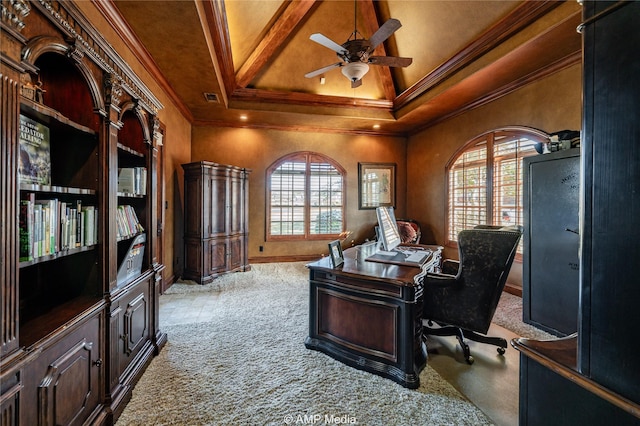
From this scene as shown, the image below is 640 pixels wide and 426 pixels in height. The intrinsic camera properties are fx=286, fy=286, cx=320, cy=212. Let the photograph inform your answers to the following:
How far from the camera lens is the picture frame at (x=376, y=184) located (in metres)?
6.60

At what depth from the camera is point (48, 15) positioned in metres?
1.18

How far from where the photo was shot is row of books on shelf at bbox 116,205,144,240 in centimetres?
198

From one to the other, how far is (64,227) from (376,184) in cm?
586

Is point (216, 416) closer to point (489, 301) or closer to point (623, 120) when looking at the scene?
point (489, 301)

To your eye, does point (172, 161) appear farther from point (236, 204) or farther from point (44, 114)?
point (44, 114)

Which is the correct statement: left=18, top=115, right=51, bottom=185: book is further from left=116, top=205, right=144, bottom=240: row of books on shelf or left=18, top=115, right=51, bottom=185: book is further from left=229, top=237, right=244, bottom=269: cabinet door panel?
left=229, top=237, right=244, bottom=269: cabinet door panel

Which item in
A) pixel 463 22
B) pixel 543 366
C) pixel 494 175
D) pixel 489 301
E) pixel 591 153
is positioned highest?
pixel 463 22

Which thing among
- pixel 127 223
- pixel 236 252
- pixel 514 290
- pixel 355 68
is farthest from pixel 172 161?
pixel 514 290

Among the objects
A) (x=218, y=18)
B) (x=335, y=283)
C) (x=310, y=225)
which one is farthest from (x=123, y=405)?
(x=310, y=225)

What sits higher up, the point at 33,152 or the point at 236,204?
the point at 33,152

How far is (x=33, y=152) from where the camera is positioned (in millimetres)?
1351

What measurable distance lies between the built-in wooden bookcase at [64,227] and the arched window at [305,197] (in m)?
3.97

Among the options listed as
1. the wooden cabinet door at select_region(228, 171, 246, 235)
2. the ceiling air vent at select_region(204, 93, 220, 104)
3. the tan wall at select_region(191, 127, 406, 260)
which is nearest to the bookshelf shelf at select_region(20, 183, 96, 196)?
the ceiling air vent at select_region(204, 93, 220, 104)

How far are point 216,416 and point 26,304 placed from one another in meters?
1.23
